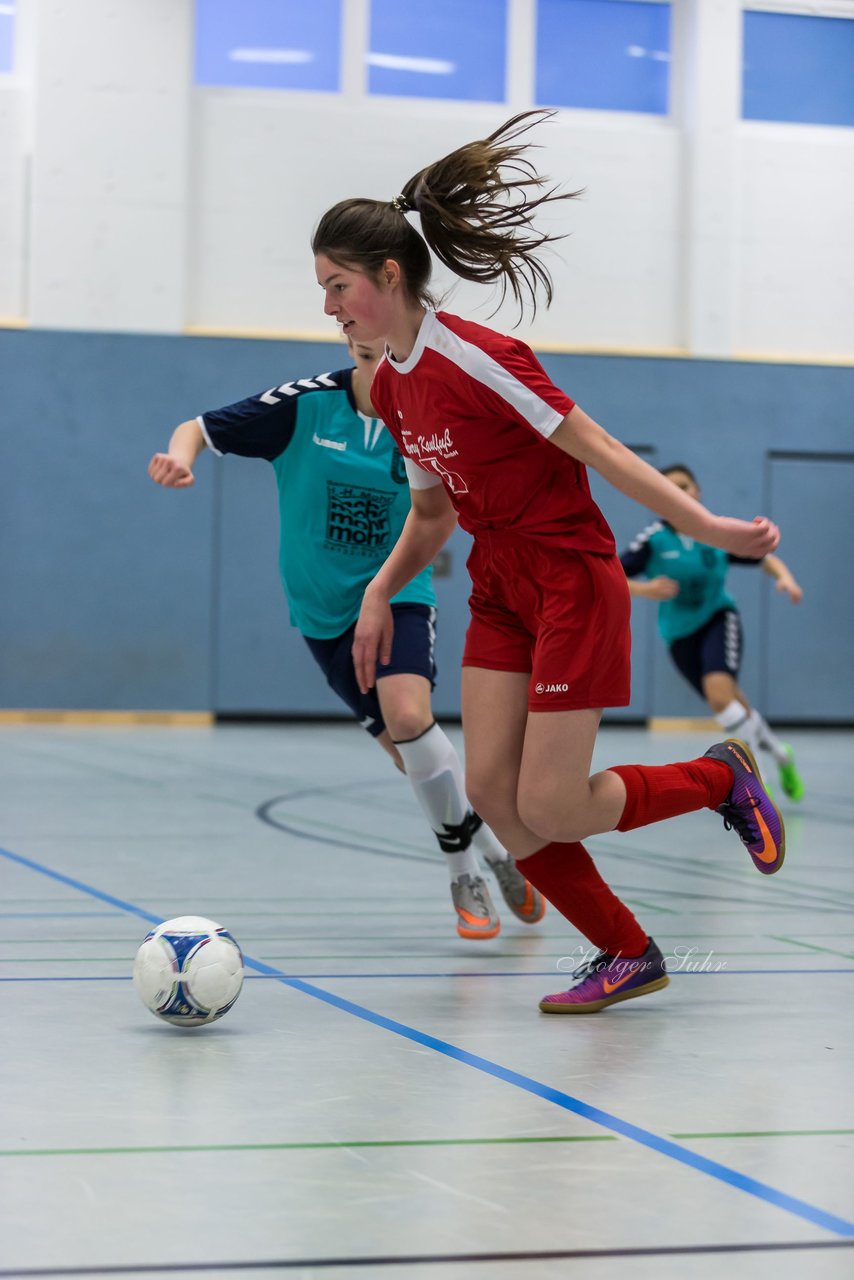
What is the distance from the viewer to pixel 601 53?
1425cm

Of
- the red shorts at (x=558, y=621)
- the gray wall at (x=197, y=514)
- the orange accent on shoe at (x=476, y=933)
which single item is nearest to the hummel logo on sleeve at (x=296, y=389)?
the red shorts at (x=558, y=621)

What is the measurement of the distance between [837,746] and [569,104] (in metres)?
5.83

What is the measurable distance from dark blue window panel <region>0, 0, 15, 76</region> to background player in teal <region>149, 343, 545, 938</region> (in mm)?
9994

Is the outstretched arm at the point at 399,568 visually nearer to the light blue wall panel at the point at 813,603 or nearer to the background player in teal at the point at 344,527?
the background player in teal at the point at 344,527

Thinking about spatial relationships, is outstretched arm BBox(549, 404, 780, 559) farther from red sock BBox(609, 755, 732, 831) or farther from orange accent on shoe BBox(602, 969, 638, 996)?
orange accent on shoe BBox(602, 969, 638, 996)

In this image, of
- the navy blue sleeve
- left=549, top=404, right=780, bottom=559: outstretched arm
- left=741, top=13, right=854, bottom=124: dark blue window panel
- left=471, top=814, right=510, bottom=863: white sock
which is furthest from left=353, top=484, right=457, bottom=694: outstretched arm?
left=741, top=13, right=854, bottom=124: dark blue window panel

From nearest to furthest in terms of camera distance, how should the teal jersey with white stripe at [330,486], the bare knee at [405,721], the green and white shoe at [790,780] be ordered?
1. the bare knee at [405,721]
2. the teal jersey with white stripe at [330,486]
3. the green and white shoe at [790,780]

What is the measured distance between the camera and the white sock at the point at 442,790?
14.5 feet

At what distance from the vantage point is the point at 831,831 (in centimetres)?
707

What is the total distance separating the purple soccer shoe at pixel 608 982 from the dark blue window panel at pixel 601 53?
38.5 ft

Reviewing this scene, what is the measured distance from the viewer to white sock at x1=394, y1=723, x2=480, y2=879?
441 cm

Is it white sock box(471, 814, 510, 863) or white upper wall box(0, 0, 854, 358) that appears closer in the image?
white sock box(471, 814, 510, 863)

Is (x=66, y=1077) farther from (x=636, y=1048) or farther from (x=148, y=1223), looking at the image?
(x=636, y=1048)

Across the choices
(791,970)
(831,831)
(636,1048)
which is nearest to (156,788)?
(831,831)
